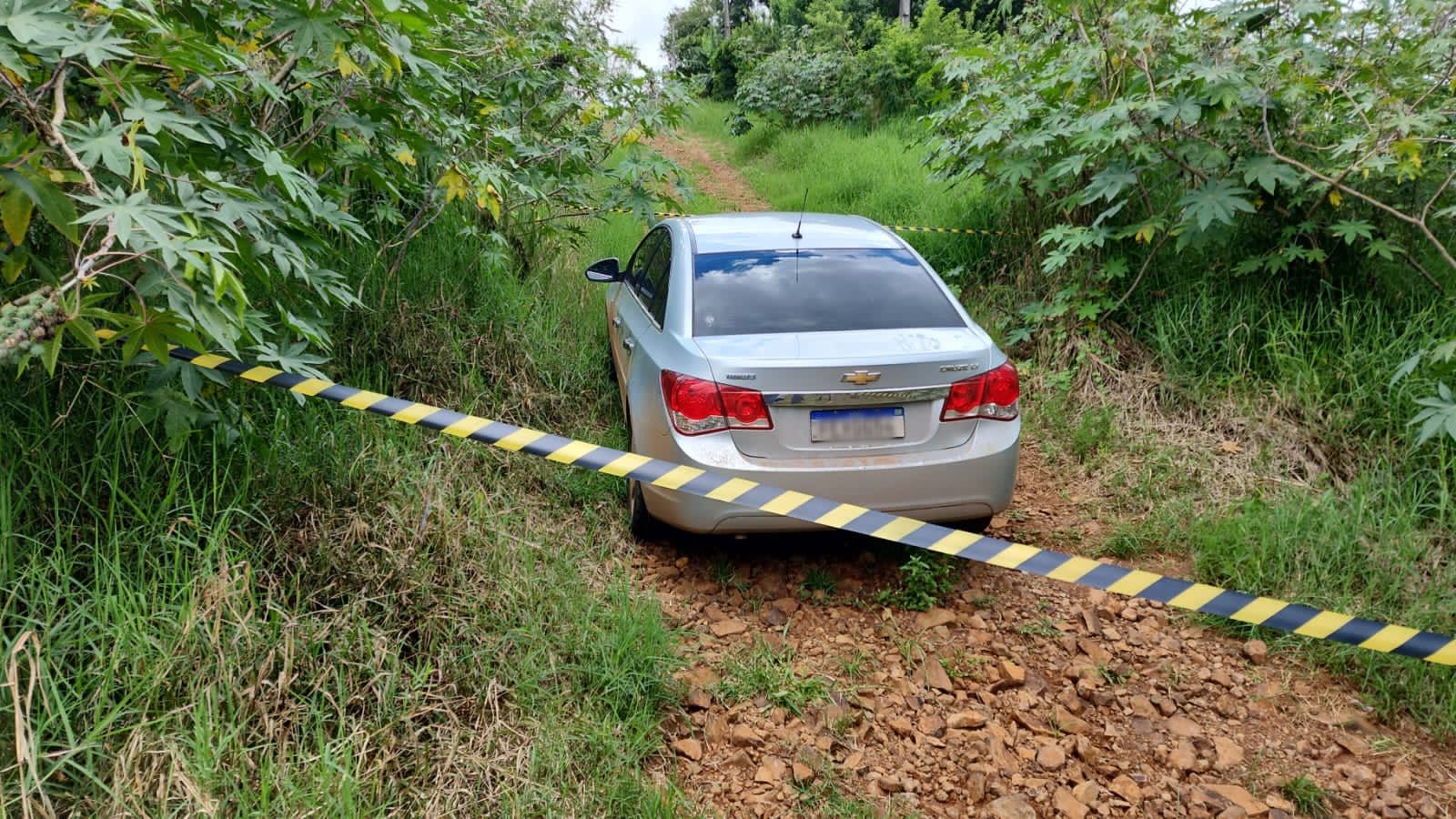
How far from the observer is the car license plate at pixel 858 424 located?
10.7 ft

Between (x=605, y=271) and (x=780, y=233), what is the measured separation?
1402mm

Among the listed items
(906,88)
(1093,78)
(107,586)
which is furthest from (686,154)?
(107,586)

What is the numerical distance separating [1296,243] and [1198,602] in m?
3.52

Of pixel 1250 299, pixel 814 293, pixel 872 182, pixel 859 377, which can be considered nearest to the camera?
pixel 859 377

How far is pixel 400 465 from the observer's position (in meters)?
3.28

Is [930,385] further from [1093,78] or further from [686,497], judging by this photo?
[1093,78]

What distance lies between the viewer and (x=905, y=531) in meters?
2.68

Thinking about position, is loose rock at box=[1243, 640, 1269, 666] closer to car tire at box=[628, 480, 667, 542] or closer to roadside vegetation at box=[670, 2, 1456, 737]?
roadside vegetation at box=[670, 2, 1456, 737]

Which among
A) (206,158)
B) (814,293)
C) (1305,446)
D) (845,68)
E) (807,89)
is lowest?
(1305,446)

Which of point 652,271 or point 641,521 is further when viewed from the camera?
point 652,271

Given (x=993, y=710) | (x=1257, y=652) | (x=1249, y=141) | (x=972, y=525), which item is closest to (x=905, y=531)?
(x=993, y=710)

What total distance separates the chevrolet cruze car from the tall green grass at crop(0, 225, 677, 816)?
2.07 ft

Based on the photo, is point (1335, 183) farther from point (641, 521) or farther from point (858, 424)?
point (641, 521)

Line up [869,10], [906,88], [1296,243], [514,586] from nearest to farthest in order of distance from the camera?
[514,586] < [1296,243] < [906,88] < [869,10]
